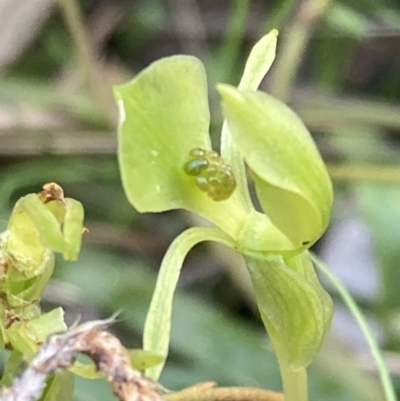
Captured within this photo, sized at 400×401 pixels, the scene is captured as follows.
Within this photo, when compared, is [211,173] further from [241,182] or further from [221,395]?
[221,395]

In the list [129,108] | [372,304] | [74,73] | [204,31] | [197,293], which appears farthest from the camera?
[204,31]

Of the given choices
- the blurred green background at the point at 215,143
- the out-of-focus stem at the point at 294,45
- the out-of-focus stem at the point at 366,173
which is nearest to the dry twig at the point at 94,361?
the blurred green background at the point at 215,143

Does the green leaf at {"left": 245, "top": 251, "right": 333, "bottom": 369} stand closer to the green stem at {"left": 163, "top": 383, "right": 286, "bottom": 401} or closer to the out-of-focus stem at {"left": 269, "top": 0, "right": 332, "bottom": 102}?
the green stem at {"left": 163, "top": 383, "right": 286, "bottom": 401}

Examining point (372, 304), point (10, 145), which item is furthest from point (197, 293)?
point (10, 145)

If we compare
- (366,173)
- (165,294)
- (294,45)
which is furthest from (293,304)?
(294,45)

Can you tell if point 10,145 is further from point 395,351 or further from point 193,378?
point 395,351

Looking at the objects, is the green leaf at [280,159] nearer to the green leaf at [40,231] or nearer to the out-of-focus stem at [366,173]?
the green leaf at [40,231]

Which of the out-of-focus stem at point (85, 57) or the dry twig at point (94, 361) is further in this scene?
the out-of-focus stem at point (85, 57)

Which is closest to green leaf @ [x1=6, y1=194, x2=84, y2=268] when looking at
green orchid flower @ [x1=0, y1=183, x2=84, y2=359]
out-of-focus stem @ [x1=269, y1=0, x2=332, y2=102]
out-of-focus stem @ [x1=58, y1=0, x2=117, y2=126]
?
green orchid flower @ [x1=0, y1=183, x2=84, y2=359]
